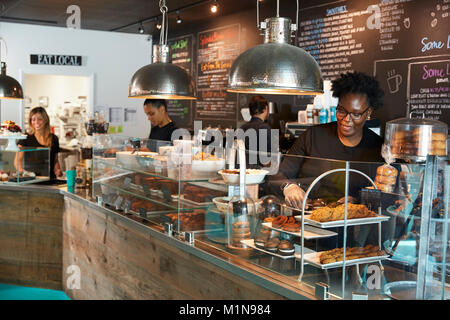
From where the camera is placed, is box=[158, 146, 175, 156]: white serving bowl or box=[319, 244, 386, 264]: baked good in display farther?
box=[158, 146, 175, 156]: white serving bowl

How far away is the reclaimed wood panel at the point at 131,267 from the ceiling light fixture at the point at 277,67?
80 centimetres

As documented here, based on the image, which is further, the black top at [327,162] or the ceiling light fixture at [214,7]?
the ceiling light fixture at [214,7]

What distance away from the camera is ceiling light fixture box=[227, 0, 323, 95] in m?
1.91

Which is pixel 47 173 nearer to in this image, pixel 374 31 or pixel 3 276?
pixel 3 276

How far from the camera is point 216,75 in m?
7.45

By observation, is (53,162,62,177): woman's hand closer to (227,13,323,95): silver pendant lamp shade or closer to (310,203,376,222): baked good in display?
(227,13,323,95): silver pendant lamp shade

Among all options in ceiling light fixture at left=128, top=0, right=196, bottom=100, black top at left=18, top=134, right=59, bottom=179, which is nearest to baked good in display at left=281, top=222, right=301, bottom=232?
ceiling light fixture at left=128, top=0, right=196, bottom=100

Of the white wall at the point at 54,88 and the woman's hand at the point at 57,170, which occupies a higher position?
the white wall at the point at 54,88

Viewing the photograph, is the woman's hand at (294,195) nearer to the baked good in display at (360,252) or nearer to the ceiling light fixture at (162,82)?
the baked good in display at (360,252)

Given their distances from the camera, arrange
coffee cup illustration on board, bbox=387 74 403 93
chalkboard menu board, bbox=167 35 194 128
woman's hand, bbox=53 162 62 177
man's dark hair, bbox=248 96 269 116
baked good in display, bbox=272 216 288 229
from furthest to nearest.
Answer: chalkboard menu board, bbox=167 35 194 128 → man's dark hair, bbox=248 96 269 116 → woman's hand, bbox=53 162 62 177 → coffee cup illustration on board, bbox=387 74 403 93 → baked good in display, bbox=272 216 288 229

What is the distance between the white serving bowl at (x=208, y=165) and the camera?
2.44 meters

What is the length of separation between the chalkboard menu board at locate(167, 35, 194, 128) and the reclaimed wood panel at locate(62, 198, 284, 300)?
4.32m

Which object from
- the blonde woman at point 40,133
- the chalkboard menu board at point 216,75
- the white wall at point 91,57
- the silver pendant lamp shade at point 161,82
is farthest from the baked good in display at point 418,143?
the white wall at point 91,57
